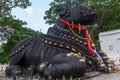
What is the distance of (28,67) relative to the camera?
18.5 feet

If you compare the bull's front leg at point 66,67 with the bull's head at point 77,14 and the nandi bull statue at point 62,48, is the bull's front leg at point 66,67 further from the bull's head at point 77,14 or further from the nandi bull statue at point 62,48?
the bull's head at point 77,14

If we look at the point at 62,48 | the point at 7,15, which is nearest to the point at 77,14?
the point at 62,48

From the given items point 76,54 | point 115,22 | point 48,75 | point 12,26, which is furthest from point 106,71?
point 115,22

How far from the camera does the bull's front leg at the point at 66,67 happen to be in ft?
14.8

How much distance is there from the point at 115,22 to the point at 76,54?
73.3 ft

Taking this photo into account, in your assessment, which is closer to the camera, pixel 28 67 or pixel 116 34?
pixel 28 67

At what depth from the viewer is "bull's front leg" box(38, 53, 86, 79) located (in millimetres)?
4516

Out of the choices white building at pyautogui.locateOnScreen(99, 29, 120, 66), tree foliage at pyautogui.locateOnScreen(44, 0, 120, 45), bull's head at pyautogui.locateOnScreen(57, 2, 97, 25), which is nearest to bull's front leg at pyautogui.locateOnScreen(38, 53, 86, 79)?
bull's head at pyautogui.locateOnScreen(57, 2, 97, 25)

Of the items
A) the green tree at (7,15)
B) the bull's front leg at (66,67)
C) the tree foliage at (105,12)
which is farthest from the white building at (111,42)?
the bull's front leg at (66,67)

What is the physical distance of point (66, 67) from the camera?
4.52 meters

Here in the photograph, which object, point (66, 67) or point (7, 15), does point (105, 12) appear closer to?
point (7, 15)

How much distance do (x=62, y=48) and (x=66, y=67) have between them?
618 millimetres

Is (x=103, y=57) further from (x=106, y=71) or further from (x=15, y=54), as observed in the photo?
(x=15, y=54)

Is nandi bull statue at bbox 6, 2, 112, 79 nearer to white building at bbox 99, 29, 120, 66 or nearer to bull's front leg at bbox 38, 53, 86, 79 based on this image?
bull's front leg at bbox 38, 53, 86, 79
